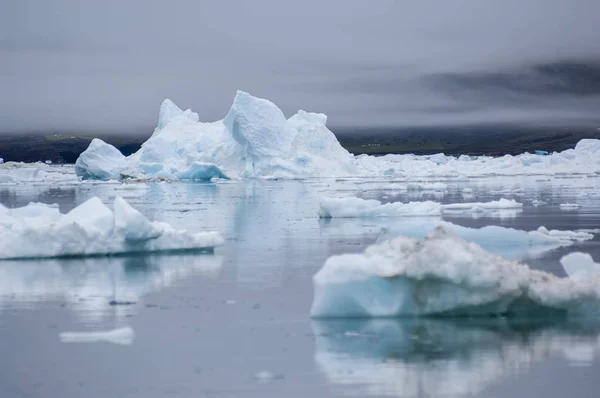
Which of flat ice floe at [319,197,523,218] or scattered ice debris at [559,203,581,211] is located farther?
scattered ice debris at [559,203,581,211]

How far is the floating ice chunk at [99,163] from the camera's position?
37125 mm

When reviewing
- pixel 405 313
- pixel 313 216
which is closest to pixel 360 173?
pixel 313 216

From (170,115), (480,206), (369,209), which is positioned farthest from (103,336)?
(170,115)

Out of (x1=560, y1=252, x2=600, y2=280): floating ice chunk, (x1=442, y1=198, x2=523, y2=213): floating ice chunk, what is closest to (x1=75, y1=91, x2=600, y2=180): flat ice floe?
(x1=442, y1=198, x2=523, y2=213): floating ice chunk

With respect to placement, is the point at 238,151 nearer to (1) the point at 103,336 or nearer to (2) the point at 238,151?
(2) the point at 238,151

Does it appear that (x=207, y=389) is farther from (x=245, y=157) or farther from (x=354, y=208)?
(x=245, y=157)

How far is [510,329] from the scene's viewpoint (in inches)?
221

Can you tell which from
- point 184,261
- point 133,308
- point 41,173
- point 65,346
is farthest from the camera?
point 41,173

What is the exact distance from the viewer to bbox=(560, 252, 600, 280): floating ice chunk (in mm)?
6332

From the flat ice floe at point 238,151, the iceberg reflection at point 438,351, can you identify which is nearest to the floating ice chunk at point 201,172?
the flat ice floe at point 238,151

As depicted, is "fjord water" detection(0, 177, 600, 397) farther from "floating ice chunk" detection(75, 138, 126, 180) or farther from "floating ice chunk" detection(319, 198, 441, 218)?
"floating ice chunk" detection(75, 138, 126, 180)

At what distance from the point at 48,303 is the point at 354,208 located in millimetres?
8666

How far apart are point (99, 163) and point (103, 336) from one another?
108ft

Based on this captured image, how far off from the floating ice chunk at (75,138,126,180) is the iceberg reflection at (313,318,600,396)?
32.6 m
